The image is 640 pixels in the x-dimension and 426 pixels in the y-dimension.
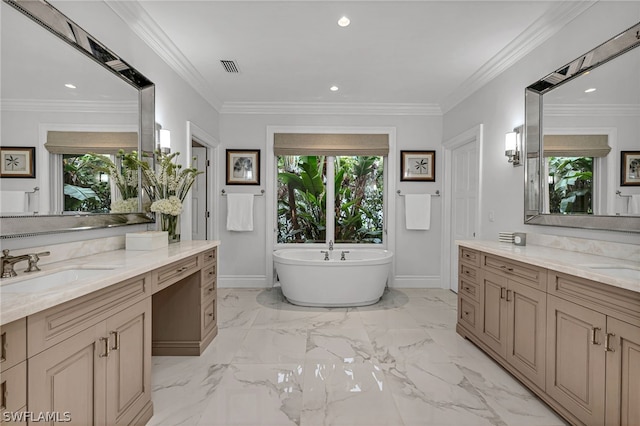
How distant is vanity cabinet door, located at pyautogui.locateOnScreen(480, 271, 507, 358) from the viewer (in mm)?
2223

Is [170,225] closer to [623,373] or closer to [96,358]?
[96,358]

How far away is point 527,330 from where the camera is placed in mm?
1976

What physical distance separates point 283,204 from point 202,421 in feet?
10.3

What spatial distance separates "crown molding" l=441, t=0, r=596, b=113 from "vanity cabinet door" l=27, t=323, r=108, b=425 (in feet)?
10.6

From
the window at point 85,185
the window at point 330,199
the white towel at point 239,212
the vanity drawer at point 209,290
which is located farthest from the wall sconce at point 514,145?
the window at point 85,185

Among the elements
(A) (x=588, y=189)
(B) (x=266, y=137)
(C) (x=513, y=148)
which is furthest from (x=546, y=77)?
(B) (x=266, y=137)

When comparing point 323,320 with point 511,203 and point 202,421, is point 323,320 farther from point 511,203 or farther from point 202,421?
point 511,203

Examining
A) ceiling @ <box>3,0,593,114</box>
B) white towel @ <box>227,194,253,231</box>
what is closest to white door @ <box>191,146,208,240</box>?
white towel @ <box>227,194,253,231</box>

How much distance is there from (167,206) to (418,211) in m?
3.13

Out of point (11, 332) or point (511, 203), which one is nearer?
point (11, 332)

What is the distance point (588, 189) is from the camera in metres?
2.09

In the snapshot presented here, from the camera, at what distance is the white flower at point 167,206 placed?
234 centimetres

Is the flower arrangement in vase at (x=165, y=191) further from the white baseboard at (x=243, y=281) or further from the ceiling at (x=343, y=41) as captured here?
the white baseboard at (x=243, y=281)

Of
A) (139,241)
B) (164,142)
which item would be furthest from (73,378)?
(164,142)
